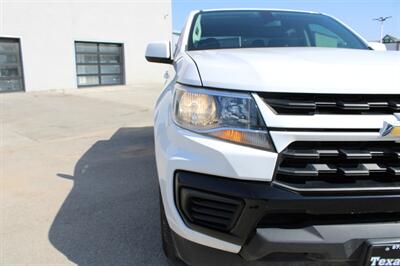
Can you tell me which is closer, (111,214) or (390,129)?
(390,129)

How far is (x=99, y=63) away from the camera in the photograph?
60.6 feet

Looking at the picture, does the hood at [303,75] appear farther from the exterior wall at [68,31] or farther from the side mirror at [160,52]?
the exterior wall at [68,31]

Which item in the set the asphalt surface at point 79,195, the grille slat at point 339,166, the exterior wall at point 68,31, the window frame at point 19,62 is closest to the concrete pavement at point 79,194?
the asphalt surface at point 79,195

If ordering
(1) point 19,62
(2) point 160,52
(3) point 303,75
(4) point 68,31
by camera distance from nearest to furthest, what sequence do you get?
(3) point 303,75
(2) point 160,52
(1) point 19,62
(4) point 68,31

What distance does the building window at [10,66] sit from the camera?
48.4 ft

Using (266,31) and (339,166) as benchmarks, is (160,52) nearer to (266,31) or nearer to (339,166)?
(266,31)

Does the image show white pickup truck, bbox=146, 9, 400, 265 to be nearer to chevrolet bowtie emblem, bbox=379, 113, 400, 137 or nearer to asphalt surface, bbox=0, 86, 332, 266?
chevrolet bowtie emblem, bbox=379, 113, 400, 137

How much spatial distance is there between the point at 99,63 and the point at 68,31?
229cm

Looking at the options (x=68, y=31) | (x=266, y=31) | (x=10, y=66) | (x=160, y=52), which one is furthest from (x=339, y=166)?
(x=68, y=31)

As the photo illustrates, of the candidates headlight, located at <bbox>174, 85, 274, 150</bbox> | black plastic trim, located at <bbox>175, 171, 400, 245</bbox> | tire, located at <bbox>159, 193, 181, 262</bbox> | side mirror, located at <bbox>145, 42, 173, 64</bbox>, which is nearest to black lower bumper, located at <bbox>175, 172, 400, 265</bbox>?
black plastic trim, located at <bbox>175, 171, 400, 245</bbox>

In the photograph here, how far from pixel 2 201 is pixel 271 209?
324cm

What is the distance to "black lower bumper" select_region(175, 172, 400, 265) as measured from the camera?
1.74 m

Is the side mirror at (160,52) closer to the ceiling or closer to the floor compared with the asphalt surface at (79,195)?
closer to the ceiling

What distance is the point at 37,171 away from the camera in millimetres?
5062
